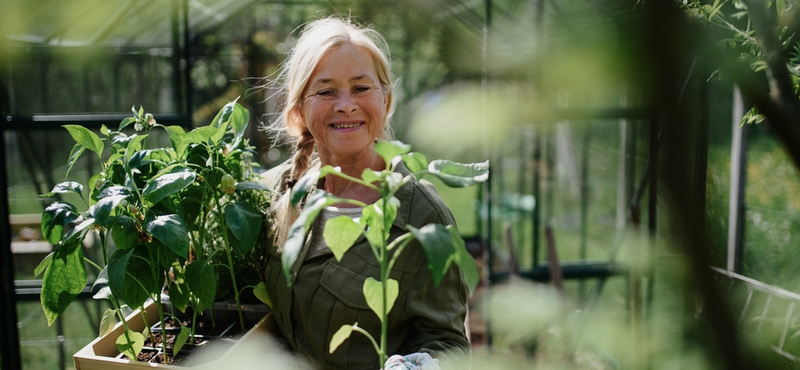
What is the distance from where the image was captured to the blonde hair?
1.40 meters

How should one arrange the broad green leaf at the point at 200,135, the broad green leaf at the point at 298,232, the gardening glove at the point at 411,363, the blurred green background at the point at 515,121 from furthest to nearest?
the broad green leaf at the point at 200,135, the gardening glove at the point at 411,363, the broad green leaf at the point at 298,232, the blurred green background at the point at 515,121

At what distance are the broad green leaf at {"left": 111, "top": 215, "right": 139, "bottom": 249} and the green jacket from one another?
430 millimetres

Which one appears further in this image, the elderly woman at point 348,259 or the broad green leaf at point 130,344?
the elderly woman at point 348,259

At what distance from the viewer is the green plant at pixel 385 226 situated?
50cm

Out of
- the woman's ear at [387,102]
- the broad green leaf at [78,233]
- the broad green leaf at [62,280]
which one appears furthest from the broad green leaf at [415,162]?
the woman's ear at [387,102]

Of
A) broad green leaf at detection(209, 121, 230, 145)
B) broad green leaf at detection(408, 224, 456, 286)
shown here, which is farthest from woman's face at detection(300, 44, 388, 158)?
broad green leaf at detection(408, 224, 456, 286)

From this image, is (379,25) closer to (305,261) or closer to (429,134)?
(305,261)

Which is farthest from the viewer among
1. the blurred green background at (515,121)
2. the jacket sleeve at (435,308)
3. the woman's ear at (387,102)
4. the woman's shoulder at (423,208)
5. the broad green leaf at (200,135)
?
the woman's ear at (387,102)

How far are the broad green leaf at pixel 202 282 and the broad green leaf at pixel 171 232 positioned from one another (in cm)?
17

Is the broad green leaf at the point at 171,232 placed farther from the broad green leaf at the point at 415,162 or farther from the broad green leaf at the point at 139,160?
the broad green leaf at the point at 415,162

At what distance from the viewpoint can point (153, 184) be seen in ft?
3.07

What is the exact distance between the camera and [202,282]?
3.55 feet

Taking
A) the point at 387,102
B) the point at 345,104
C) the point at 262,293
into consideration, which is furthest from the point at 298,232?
the point at 387,102

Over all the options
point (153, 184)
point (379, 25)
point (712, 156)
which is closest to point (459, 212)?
point (379, 25)
